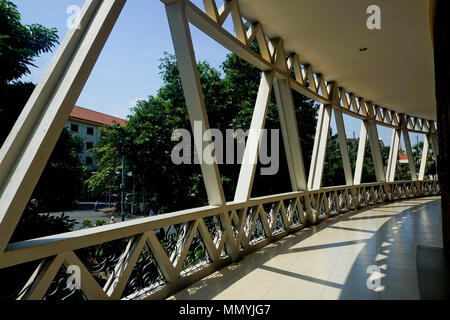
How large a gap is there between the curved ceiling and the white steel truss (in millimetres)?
317

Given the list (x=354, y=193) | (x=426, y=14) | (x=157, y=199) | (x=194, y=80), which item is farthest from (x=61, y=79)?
(x=157, y=199)

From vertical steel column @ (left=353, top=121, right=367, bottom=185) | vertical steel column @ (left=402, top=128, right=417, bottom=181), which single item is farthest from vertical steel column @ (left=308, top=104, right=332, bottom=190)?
vertical steel column @ (left=402, top=128, right=417, bottom=181)

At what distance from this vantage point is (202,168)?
316 centimetres

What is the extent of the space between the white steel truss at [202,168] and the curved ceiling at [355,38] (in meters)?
0.32

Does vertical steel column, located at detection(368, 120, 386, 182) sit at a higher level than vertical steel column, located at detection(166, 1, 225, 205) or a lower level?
higher

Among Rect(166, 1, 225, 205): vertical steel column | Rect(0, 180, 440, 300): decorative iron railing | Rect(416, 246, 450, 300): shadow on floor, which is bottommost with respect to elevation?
Rect(0, 180, 440, 300): decorative iron railing

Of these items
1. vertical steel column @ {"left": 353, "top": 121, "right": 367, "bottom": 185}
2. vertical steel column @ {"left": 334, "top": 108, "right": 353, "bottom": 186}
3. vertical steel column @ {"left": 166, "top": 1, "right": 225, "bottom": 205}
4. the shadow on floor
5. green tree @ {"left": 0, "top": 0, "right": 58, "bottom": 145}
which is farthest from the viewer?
vertical steel column @ {"left": 353, "top": 121, "right": 367, "bottom": 185}

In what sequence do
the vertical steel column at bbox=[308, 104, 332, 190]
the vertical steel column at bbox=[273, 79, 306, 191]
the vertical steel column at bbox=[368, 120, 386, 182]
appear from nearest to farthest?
the vertical steel column at bbox=[273, 79, 306, 191]
the vertical steel column at bbox=[308, 104, 332, 190]
the vertical steel column at bbox=[368, 120, 386, 182]

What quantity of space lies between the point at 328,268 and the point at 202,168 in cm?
192

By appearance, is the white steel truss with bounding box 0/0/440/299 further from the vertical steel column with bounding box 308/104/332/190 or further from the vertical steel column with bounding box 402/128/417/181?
the vertical steel column with bounding box 402/128/417/181

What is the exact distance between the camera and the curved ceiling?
12.9ft

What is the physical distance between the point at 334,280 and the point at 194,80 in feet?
8.67

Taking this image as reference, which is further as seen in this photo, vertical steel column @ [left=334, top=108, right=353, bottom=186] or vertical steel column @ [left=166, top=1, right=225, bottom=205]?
vertical steel column @ [left=334, top=108, right=353, bottom=186]

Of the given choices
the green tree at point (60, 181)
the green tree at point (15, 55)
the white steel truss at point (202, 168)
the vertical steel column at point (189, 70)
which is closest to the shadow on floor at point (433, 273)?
the white steel truss at point (202, 168)
